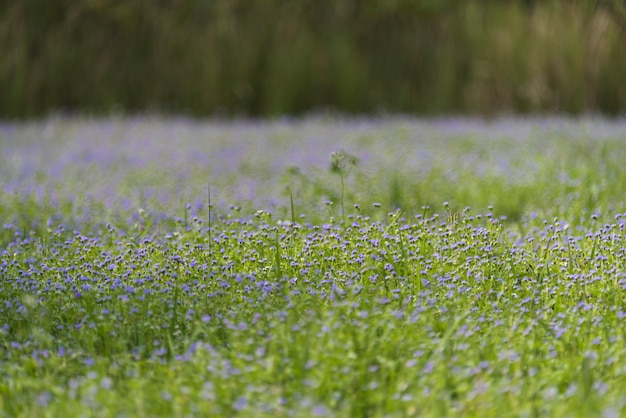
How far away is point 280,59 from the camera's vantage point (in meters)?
8.99

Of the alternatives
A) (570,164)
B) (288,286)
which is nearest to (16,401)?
(288,286)

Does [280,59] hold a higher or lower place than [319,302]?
higher

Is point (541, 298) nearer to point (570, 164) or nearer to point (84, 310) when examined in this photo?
point (84, 310)

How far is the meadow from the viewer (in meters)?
2.29

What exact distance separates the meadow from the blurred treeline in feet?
12.9

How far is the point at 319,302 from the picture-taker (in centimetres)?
292

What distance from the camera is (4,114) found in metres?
9.09

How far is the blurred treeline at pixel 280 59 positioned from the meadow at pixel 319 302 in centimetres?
394

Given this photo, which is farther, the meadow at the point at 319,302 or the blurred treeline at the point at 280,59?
the blurred treeline at the point at 280,59

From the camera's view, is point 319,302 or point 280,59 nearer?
point 319,302

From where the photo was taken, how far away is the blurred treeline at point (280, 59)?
8.88 m

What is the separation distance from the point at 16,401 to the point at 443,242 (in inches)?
67.1

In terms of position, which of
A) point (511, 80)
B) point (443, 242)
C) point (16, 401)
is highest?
point (511, 80)

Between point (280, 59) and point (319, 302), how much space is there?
6354 mm
